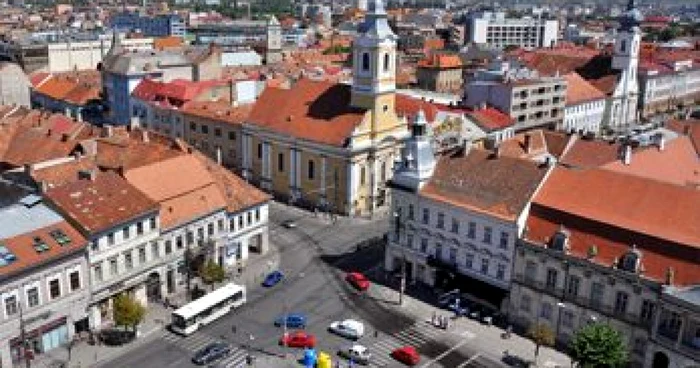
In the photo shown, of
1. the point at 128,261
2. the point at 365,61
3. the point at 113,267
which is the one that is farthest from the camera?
the point at 365,61

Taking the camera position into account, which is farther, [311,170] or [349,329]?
[311,170]

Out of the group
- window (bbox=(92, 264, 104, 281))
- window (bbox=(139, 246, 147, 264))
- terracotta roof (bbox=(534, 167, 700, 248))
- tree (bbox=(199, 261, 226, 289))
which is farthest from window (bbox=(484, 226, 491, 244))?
window (bbox=(92, 264, 104, 281))

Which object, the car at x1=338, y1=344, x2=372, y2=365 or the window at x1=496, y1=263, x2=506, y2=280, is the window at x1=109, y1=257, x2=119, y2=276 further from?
the window at x1=496, y1=263, x2=506, y2=280

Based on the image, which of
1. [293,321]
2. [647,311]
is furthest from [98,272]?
[647,311]

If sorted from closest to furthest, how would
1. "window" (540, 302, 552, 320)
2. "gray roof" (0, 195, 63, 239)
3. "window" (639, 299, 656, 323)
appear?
"window" (639, 299, 656, 323) < "gray roof" (0, 195, 63, 239) < "window" (540, 302, 552, 320)

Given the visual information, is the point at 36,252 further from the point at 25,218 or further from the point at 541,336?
the point at 541,336

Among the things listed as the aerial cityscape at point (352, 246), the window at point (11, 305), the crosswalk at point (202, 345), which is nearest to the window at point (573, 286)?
the aerial cityscape at point (352, 246)
